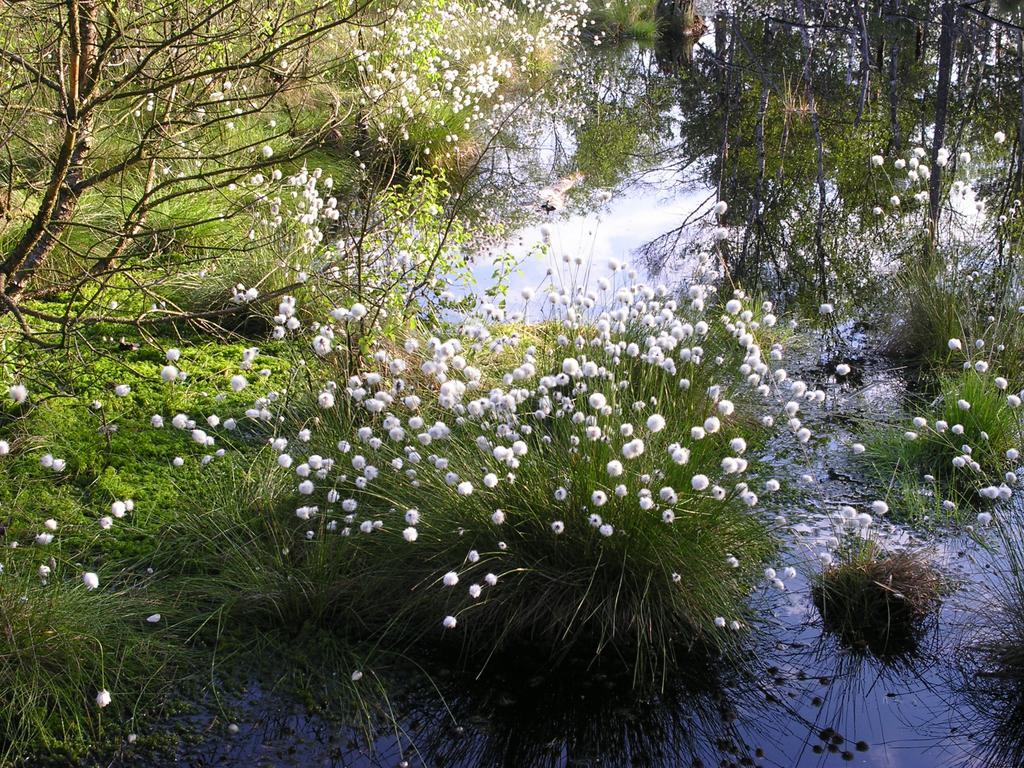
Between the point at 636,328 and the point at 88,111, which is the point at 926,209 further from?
the point at 88,111

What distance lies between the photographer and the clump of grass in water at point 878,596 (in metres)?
3.79

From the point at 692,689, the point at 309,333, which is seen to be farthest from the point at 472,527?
the point at 309,333

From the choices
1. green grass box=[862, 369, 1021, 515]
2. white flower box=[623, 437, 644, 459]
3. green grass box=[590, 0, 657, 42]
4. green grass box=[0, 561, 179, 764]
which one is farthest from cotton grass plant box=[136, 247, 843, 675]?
green grass box=[590, 0, 657, 42]

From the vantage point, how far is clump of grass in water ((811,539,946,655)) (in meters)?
3.79

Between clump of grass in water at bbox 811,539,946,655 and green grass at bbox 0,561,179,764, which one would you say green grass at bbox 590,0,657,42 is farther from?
green grass at bbox 0,561,179,764

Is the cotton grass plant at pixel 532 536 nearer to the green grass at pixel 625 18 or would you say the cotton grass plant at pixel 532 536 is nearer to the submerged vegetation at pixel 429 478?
the submerged vegetation at pixel 429 478

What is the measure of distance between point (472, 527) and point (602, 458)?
0.57 meters

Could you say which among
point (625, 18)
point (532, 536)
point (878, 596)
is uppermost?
point (625, 18)

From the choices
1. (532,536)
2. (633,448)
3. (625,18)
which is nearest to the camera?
(633,448)

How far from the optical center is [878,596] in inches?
152

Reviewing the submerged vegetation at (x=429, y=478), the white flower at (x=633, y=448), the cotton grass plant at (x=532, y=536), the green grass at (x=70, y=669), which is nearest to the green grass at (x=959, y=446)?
the submerged vegetation at (x=429, y=478)

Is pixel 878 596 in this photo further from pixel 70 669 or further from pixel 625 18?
pixel 625 18

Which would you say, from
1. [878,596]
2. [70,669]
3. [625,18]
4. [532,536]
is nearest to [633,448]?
[532,536]

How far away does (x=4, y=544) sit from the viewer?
12.3 feet
